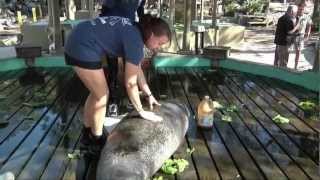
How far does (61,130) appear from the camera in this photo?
524 centimetres

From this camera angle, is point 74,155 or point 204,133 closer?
point 74,155

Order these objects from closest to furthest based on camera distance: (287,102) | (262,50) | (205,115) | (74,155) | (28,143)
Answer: (74,155), (28,143), (205,115), (287,102), (262,50)

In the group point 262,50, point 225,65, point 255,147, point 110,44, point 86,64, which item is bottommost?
point 262,50

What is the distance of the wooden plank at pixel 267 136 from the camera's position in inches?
168

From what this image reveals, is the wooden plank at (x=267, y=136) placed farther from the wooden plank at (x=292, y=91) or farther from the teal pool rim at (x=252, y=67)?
the teal pool rim at (x=252, y=67)

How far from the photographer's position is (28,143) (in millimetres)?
4812

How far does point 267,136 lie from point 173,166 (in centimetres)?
149

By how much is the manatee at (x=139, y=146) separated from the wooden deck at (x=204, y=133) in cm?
22

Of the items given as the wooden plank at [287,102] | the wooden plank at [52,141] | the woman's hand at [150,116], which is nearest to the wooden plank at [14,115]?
the wooden plank at [52,141]

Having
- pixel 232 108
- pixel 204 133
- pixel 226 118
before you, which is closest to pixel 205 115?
pixel 204 133

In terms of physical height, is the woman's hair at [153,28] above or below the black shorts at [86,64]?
above

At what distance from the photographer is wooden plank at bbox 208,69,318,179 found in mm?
4277

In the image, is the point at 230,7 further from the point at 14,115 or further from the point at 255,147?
the point at 255,147

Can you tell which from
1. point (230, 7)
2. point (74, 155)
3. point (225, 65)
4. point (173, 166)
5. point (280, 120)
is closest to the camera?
point (173, 166)
